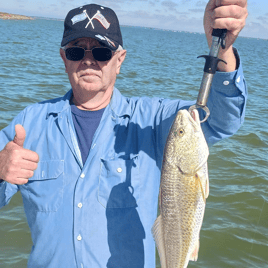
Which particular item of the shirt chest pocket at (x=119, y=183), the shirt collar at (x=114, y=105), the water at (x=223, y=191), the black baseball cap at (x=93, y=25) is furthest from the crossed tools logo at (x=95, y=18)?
the water at (x=223, y=191)

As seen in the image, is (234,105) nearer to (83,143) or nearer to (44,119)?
(83,143)

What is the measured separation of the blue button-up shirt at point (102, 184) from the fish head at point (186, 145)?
279mm

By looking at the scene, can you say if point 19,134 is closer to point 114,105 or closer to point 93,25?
point 114,105

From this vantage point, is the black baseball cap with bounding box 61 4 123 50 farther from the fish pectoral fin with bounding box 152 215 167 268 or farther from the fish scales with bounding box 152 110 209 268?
the fish pectoral fin with bounding box 152 215 167 268

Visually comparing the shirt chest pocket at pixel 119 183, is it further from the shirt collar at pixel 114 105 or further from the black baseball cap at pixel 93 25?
the black baseball cap at pixel 93 25

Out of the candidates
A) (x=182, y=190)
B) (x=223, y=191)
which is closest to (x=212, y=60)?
(x=182, y=190)

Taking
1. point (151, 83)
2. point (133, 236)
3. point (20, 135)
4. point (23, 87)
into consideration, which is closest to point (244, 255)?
point (133, 236)

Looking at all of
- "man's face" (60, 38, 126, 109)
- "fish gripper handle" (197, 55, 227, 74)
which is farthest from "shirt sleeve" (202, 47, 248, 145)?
"man's face" (60, 38, 126, 109)

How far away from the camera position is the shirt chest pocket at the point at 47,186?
2.83 meters

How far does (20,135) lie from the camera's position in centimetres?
253

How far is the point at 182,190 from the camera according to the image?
2.44m

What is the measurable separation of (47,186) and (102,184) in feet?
1.62

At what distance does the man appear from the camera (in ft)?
8.50

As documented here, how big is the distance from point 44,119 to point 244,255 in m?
4.33
